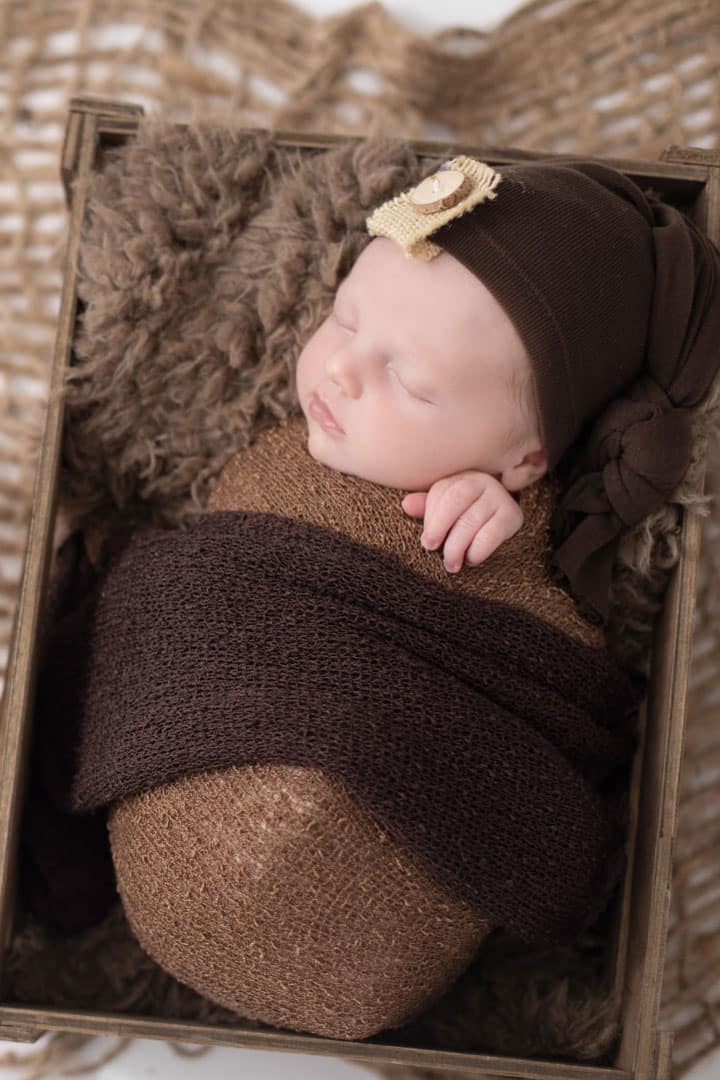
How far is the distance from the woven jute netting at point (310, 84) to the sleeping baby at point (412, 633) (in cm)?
39

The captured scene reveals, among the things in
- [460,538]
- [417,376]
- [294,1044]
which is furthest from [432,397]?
[294,1044]

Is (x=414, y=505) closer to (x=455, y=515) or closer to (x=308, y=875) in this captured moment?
(x=455, y=515)

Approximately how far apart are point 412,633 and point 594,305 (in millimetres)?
369

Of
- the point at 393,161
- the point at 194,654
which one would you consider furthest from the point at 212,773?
the point at 393,161

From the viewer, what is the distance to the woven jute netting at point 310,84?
1544 mm

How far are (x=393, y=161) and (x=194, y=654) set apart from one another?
0.59m

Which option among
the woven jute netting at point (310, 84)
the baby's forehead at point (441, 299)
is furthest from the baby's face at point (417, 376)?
the woven jute netting at point (310, 84)

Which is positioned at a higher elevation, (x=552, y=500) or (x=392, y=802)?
(x=552, y=500)

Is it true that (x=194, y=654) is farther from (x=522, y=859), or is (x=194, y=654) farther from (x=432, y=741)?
(x=522, y=859)

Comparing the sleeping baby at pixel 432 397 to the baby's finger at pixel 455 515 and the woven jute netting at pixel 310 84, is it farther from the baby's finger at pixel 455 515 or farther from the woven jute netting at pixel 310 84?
the woven jute netting at pixel 310 84

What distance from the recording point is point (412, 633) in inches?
44.1

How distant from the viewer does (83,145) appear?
1.29 meters

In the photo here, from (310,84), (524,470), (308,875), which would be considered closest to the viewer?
(308,875)

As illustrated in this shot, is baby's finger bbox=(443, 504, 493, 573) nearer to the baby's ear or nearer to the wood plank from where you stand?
the baby's ear
